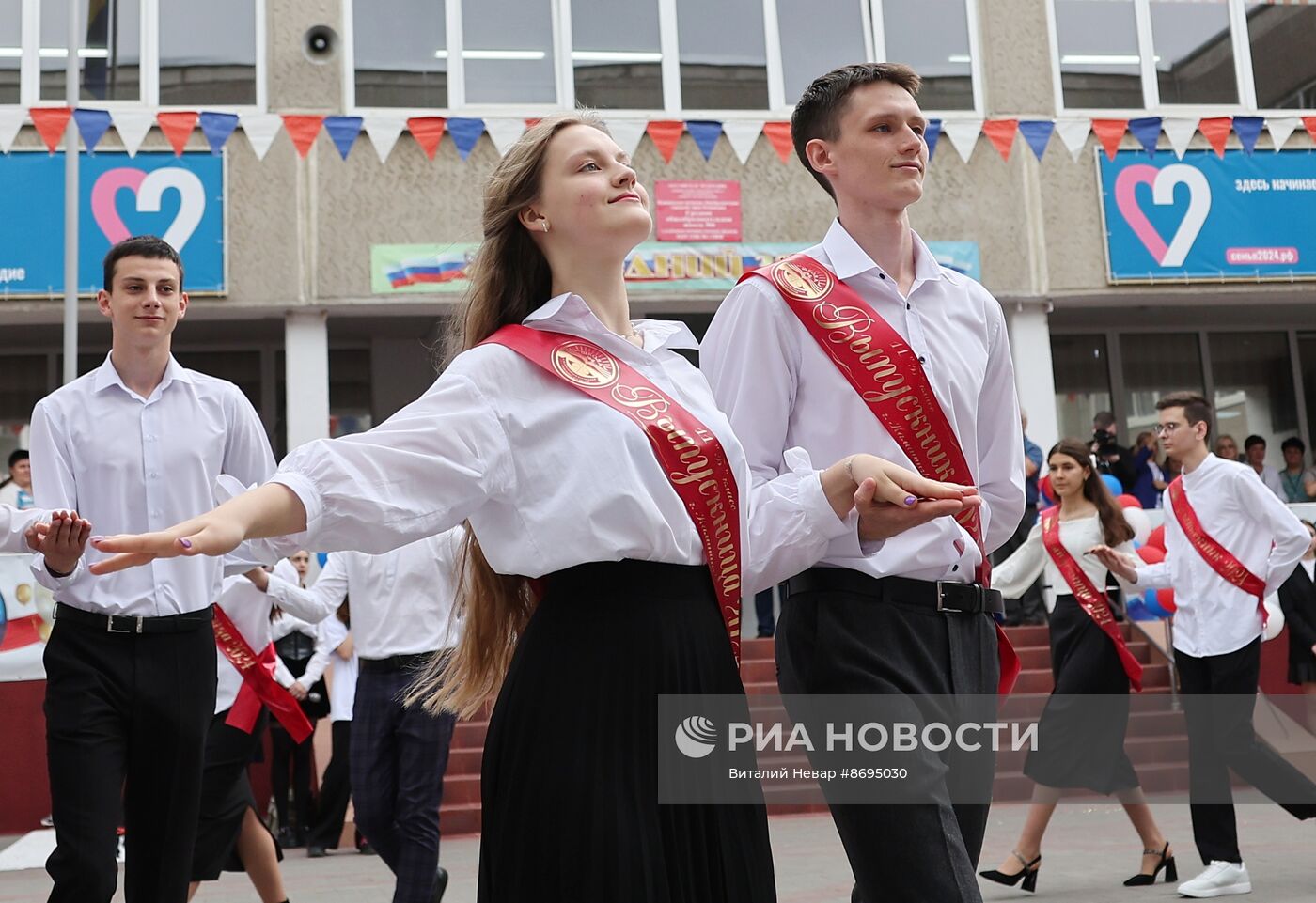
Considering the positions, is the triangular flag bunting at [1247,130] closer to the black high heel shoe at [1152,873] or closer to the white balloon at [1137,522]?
the white balloon at [1137,522]

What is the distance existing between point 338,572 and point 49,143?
921cm

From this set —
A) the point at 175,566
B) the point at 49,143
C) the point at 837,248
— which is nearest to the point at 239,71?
the point at 49,143

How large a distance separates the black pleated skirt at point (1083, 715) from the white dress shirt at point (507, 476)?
507 cm

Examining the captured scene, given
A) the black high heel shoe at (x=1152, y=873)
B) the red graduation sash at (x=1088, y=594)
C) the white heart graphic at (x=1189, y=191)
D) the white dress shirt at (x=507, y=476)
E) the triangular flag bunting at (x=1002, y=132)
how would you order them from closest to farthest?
the white dress shirt at (x=507, y=476), the black high heel shoe at (x=1152, y=873), the red graduation sash at (x=1088, y=594), the triangular flag bunting at (x=1002, y=132), the white heart graphic at (x=1189, y=191)

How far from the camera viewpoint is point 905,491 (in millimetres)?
2754

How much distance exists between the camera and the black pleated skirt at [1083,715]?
741 cm

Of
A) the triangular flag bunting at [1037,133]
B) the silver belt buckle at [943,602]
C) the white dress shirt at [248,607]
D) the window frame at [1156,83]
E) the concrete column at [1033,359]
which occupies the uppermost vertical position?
the window frame at [1156,83]

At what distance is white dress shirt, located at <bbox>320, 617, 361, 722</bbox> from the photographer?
10.4 metres

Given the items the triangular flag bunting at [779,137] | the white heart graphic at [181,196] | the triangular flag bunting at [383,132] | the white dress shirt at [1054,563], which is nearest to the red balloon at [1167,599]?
the white dress shirt at [1054,563]

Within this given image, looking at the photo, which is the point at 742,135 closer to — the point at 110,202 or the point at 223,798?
the point at 110,202

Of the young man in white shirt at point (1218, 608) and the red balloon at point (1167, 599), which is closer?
the young man in white shirt at point (1218, 608)

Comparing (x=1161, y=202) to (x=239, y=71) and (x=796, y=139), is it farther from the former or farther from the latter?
(x=796, y=139)

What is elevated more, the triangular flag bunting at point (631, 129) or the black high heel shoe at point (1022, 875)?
the triangular flag bunting at point (631, 129)

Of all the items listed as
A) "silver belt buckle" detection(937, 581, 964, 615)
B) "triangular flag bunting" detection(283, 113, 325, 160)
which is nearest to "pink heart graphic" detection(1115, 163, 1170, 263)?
"triangular flag bunting" detection(283, 113, 325, 160)
